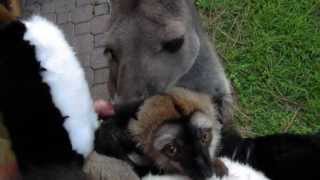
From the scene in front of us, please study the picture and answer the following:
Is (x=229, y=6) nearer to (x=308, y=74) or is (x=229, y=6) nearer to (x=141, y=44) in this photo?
(x=308, y=74)

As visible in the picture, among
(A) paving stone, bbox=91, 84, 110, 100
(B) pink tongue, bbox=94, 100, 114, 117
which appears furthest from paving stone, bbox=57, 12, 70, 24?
(B) pink tongue, bbox=94, 100, 114, 117

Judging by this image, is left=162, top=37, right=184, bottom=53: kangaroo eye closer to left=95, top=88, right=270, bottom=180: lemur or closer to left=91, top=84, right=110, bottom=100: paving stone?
left=95, top=88, right=270, bottom=180: lemur

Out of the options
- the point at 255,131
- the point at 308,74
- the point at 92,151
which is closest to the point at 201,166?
the point at 92,151

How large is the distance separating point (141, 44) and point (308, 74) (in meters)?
1.40

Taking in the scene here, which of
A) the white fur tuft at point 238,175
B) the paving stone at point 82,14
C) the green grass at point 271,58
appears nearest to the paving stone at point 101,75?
the paving stone at point 82,14

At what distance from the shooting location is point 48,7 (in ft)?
15.4

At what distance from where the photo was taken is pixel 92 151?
2.63 m

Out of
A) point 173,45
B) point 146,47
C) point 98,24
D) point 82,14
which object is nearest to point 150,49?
point 146,47

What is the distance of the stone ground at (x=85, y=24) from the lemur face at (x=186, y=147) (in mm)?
1659

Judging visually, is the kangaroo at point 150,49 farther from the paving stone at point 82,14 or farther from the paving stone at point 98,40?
the paving stone at point 82,14

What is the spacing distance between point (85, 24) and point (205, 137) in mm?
2168

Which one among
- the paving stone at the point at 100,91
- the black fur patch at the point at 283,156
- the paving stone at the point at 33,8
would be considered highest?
the paving stone at the point at 33,8

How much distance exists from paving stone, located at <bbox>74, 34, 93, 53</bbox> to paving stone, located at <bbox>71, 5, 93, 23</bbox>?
15cm

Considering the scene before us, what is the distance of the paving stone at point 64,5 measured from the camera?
15.3 ft
